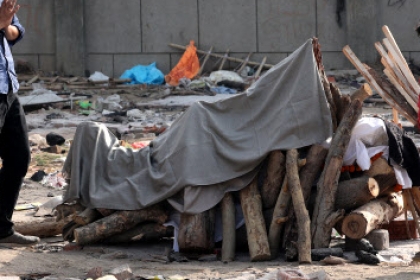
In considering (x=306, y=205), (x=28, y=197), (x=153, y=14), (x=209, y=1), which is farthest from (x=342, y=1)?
(x=306, y=205)

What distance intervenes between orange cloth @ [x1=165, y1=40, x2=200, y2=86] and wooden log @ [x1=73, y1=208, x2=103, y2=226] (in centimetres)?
1103

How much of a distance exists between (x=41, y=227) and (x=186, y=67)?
11.2 metres

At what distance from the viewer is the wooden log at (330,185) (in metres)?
6.27

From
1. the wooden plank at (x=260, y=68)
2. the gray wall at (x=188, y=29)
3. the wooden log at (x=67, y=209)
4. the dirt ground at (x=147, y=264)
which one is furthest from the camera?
the gray wall at (x=188, y=29)

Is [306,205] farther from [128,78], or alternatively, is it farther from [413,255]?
[128,78]

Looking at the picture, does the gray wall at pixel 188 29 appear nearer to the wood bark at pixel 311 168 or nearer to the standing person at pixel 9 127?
the wood bark at pixel 311 168

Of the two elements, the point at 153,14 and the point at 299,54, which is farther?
the point at 153,14

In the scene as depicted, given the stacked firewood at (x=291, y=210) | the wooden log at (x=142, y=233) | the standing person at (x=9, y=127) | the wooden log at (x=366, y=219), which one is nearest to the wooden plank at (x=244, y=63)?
the stacked firewood at (x=291, y=210)

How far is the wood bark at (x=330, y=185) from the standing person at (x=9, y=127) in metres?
2.15

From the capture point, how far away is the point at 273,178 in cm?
652

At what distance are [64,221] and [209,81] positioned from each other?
10.6 metres

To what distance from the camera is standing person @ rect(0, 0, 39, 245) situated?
18.7 ft

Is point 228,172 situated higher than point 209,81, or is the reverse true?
point 209,81

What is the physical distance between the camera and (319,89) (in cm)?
664
